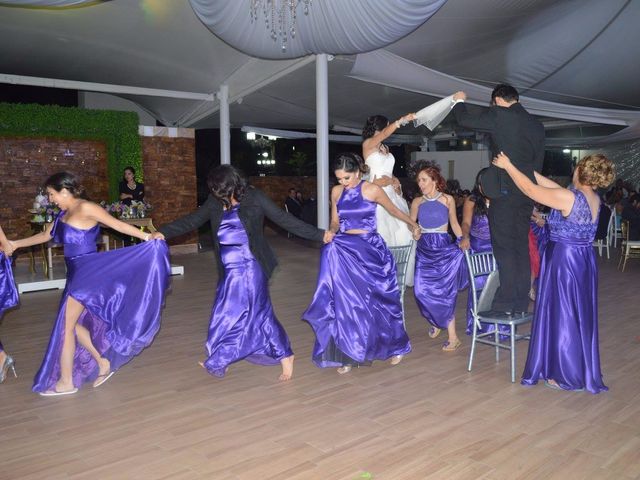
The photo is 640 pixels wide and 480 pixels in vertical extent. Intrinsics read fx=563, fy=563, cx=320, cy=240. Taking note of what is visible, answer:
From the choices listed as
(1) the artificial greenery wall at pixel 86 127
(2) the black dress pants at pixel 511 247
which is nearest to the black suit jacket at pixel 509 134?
(2) the black dress pants at pixel 511 247

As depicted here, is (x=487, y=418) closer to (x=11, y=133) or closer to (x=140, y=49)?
(x=140, y=49)

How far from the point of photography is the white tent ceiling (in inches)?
324

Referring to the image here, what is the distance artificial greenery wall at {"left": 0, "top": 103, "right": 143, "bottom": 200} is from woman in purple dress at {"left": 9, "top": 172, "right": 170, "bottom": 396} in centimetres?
714

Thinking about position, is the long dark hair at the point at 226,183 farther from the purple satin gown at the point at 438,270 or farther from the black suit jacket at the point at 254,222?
the purple satin gown at the point at 438,270

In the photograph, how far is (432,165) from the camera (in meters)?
4.92

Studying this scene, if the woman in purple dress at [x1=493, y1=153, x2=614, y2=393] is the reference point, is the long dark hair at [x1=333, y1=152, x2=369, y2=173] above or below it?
above

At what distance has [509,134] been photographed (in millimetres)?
3773

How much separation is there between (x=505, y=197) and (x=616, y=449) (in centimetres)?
171

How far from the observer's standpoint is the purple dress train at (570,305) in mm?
3578

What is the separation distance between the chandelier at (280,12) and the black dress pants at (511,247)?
3.28 metres

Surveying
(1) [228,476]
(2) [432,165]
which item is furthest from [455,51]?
(1) [228,476]

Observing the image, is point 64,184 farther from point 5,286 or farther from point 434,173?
point 434,173

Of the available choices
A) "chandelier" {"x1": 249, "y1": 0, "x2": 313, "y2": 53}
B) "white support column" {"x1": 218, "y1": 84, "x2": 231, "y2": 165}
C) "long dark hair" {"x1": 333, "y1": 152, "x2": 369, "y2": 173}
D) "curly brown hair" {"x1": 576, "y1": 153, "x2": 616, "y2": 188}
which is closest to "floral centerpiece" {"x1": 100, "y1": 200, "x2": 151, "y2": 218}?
"chandelier" {"x1": 249, "y1": 0, "x2": 313, "y2": 53}

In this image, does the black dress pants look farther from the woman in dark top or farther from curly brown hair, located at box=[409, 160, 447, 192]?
the woman in dark top
